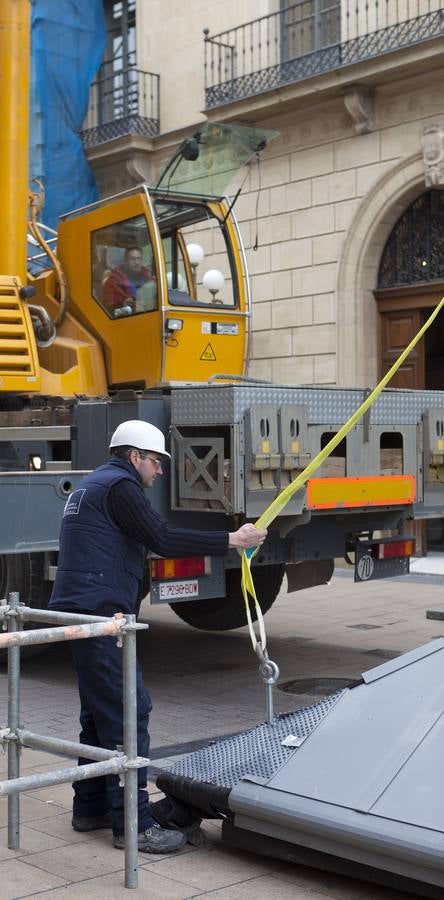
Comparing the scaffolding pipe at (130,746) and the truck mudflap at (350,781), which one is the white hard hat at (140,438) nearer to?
the scaffolding pipe at (130,746)

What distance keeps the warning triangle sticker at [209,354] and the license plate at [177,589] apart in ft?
7.48

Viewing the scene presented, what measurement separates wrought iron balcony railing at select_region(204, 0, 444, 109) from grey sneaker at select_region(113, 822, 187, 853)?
41.1 feet

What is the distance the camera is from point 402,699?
4.71 m

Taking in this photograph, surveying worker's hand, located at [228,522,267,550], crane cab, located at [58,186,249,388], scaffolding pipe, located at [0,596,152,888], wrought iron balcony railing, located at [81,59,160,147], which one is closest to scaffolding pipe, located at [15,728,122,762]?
scaffolding pipe, located at [0,596,152,888]

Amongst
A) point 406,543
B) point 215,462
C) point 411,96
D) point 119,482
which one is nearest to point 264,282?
point 411,96

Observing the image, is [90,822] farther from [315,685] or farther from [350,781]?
[315,685]

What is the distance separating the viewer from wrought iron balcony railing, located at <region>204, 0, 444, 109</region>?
16.0 metres

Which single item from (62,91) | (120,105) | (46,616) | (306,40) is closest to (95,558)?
(46,616)

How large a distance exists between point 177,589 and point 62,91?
46.3 feet

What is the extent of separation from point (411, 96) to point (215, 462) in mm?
10326

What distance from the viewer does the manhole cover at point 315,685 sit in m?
8.00

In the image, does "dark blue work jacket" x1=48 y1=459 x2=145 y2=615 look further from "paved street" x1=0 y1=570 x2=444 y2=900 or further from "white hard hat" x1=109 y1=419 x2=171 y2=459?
"paved street" x1=0 y1=570 x2=444 y2=900

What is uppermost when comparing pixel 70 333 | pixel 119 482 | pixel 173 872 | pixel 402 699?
pixel 70 333

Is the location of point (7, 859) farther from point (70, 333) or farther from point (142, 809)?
point (70, 333)
